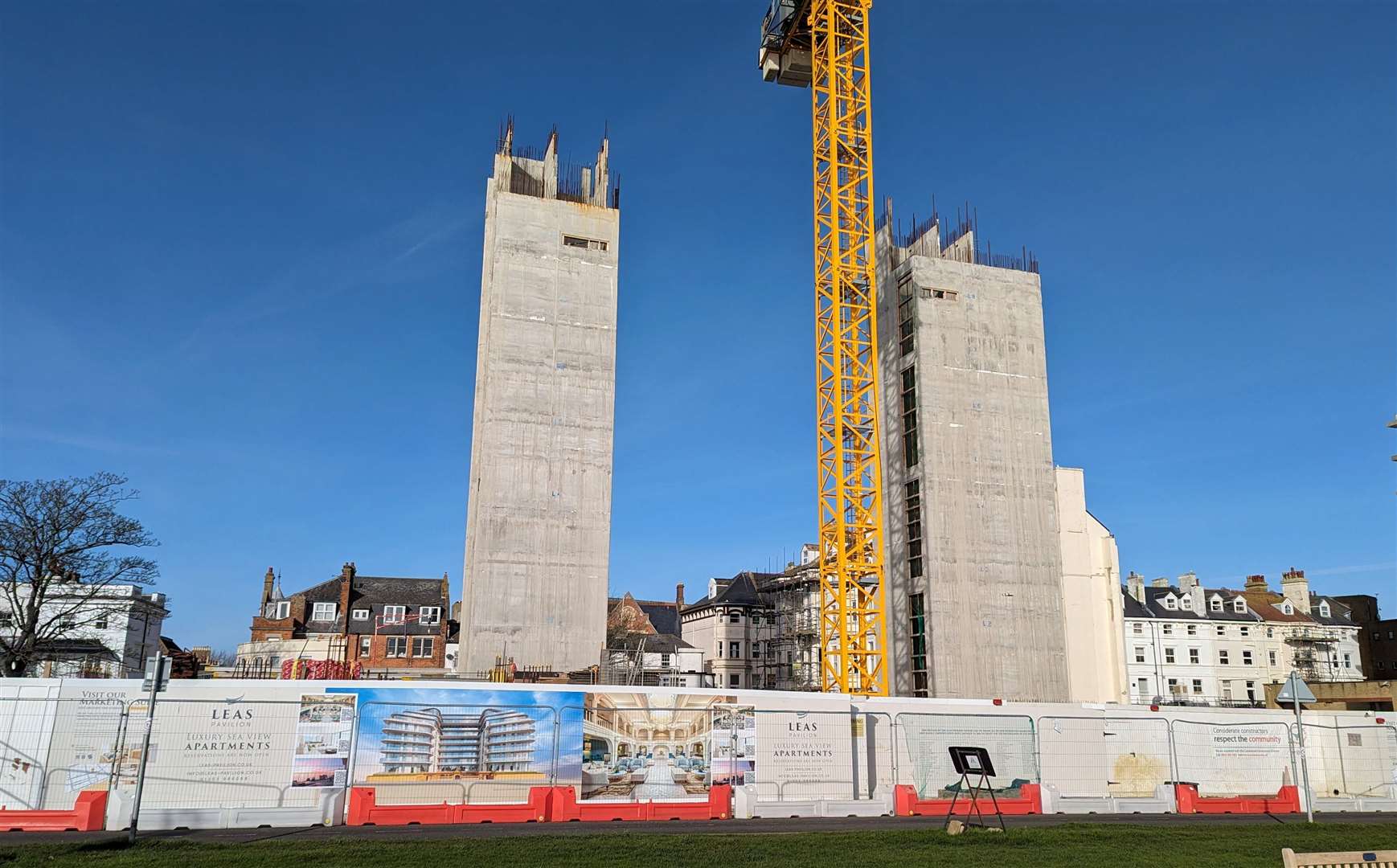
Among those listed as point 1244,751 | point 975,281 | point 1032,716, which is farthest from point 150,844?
point 975,281

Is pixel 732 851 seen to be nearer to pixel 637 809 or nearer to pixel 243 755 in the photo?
pixel 637 809

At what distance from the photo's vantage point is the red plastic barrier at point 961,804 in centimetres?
2234

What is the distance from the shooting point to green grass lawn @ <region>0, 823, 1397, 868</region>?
1426 cm

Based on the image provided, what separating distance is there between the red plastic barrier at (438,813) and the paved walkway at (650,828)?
1.84 feet

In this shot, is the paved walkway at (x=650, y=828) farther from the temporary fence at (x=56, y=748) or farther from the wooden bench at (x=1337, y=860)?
the wooden bench at (x=1337, y=860)

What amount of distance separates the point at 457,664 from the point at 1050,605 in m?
32.4

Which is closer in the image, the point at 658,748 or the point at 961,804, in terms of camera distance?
the point at 658,748

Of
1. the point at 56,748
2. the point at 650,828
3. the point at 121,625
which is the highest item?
the point at 121,625

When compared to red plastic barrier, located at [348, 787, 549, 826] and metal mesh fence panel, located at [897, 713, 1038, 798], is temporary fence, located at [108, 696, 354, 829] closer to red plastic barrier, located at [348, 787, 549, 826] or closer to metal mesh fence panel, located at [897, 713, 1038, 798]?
red plastic barrier, located at [348, 787, 549, 826]

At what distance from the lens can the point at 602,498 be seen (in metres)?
50.6

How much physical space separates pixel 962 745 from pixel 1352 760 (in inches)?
556

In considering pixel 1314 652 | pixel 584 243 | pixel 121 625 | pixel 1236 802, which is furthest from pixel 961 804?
pixel 1314 652

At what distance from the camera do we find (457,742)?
2136cm

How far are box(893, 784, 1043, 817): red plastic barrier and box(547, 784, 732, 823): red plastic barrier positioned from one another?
3975 millimetres
